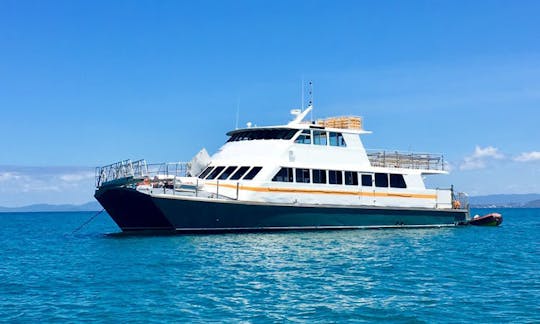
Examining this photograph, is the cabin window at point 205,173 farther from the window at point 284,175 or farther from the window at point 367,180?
the window at point 367,180

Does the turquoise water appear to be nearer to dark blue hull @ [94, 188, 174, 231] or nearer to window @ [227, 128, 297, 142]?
dark blue hull @ [94, 188, 174, 231]

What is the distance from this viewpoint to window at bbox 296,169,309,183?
1123 inches

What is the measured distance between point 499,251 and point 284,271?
423 inches

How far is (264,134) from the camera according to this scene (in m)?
30.0

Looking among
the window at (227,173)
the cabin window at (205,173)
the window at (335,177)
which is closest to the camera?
the window at (227,173)

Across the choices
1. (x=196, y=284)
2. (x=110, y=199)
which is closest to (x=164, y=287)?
(x=196, y=284)

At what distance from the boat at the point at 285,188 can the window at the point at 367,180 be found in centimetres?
5

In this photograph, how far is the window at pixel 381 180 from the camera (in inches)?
1234

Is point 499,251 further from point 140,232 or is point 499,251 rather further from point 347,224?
point 140,232

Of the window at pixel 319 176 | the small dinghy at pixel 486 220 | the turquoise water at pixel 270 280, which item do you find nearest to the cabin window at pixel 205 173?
the turquoise water at pixel 270 280

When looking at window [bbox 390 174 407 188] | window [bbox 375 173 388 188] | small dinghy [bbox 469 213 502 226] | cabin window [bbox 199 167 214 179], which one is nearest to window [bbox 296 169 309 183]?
cabin window [bbox 199 167 214 179]

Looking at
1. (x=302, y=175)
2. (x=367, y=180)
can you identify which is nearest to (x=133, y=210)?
(x=302, y=175)

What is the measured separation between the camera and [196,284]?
51.8ft

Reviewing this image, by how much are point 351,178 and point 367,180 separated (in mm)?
990
